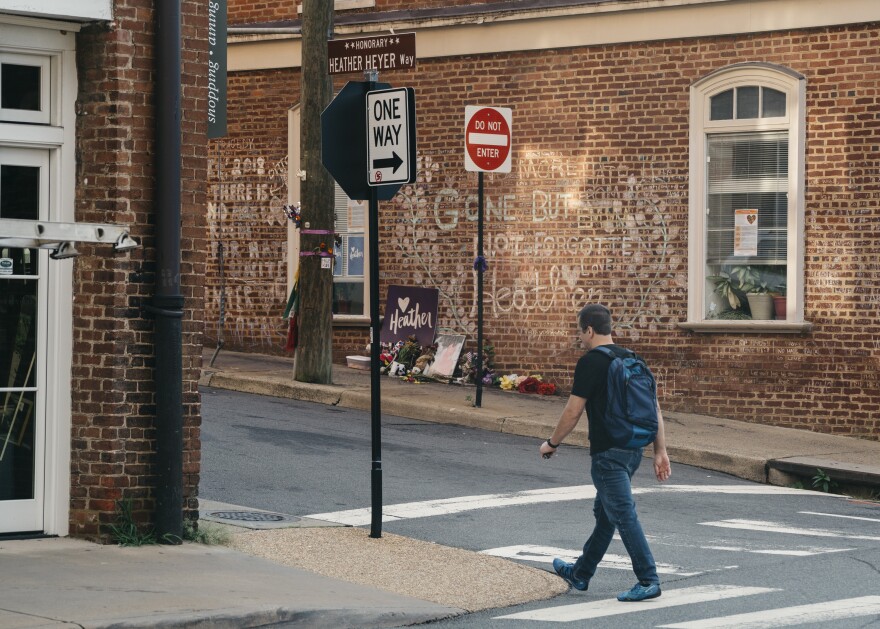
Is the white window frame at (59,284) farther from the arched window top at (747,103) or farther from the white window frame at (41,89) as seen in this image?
the arched window top at (747,103)

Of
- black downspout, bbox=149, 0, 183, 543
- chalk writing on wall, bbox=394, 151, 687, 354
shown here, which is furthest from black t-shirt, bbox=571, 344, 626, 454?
chalk writing on wall, bbox=394, 151, 687, 354

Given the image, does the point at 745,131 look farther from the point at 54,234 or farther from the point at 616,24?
the point at 54,234

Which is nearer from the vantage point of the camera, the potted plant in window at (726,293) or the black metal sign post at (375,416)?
the black metal sign post at (375,416)

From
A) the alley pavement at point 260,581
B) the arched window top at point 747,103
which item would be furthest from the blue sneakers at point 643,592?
the arched window top at point 747,103

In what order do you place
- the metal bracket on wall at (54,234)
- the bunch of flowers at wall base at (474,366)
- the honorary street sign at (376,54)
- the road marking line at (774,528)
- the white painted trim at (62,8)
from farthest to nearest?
the bunch of flowers at wall base at (474,366)
the road marking line at (774,528)
the honorary street sign at (376,54)
the white painted trim at (62,8)
the metal bracket on wall at (54,234)

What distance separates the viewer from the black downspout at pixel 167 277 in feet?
29.5

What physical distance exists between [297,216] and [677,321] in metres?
4.84

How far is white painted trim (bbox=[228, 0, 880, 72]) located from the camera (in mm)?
16156

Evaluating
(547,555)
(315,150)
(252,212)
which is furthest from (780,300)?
(547,555)

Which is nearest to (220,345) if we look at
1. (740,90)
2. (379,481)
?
(740,90)

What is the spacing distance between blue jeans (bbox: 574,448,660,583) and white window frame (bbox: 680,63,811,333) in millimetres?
8541

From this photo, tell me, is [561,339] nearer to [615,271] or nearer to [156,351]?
[615,271]

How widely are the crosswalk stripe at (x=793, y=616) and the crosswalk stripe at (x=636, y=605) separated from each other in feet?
1.52

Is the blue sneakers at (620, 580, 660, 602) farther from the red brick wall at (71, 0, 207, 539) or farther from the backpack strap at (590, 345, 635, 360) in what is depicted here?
the red brick wall at (71, 0, 207, 539)
